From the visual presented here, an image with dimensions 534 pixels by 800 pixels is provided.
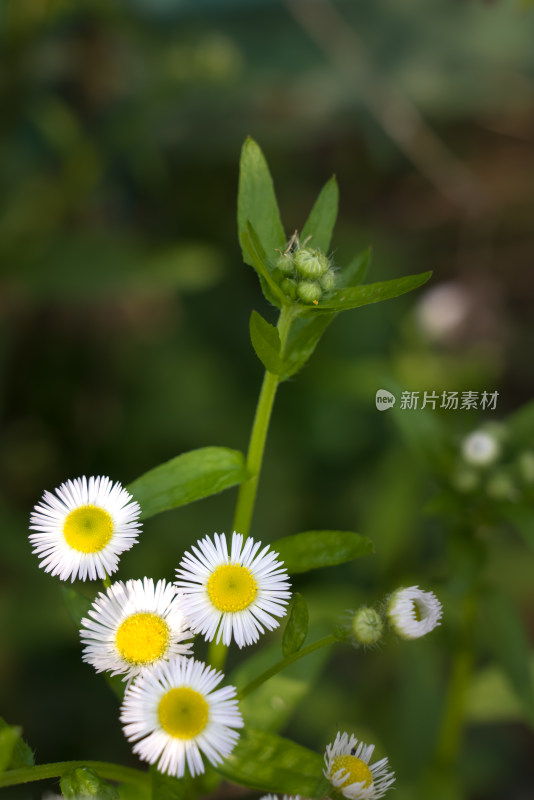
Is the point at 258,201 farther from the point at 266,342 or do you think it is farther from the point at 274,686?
the point at 274,686

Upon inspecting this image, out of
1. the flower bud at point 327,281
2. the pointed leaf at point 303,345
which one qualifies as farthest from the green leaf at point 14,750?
the flower bud at point 327,281

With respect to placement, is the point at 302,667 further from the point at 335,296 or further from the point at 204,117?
the point at 204,117

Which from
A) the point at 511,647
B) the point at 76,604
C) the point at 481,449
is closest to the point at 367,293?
the point at 76,604

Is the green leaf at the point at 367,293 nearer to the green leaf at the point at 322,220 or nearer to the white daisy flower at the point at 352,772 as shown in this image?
the green leaf at the point at 322,220

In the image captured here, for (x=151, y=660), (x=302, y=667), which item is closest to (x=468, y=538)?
(x=302, y=667)

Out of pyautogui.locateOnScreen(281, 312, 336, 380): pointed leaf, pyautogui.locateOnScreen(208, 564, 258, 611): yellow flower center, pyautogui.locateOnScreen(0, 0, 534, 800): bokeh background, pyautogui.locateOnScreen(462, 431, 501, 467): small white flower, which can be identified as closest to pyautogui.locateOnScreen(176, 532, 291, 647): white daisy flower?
pyautogui.locateOnScreen(208, 564, 258, 611): yellow flower center

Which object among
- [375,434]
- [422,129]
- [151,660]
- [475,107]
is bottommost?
[151,660]
